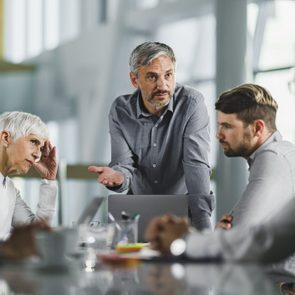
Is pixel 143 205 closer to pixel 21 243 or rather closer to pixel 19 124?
pixel 19 124

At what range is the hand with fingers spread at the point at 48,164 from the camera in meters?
2.94

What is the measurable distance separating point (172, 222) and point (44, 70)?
6.99m

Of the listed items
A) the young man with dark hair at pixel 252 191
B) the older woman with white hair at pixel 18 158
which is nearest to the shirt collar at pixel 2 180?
the older woman with white hair at pixel 18 158

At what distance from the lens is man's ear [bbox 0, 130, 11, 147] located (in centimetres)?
277

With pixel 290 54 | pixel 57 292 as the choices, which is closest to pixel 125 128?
pixel 57 292

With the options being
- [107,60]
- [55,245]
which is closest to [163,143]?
[55,245]

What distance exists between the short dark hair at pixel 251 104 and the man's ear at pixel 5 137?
769mm

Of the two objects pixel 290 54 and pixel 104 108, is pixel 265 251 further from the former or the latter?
pixel 104 108

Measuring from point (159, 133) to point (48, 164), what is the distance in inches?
20.6

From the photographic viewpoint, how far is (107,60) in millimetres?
8141

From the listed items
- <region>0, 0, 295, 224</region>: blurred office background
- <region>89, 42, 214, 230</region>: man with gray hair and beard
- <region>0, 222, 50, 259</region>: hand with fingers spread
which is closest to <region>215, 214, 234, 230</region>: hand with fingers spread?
<region>89, 42, 214, 230</region>: man with gray hair and beard

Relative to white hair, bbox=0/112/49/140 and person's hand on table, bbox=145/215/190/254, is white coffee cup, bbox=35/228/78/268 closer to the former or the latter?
person's hand on table, bbox=145/215/190/254

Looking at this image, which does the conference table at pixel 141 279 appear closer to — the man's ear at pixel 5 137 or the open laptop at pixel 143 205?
the open laptop at pixel 143 205

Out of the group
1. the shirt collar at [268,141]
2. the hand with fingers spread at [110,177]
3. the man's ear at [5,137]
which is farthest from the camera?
the hand with fingers spread at [110,177]
